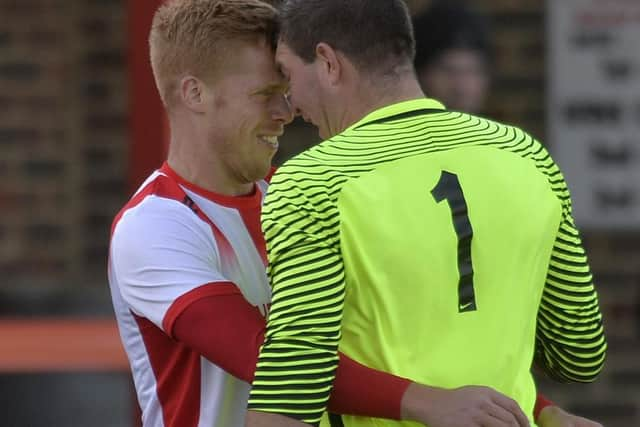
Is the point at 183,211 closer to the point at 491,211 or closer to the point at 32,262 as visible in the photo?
the point at 491,211

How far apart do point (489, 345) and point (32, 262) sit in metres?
3.70

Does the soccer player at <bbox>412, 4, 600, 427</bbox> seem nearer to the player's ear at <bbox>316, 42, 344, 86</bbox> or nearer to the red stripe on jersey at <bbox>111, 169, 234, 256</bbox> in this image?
the red stripe on jersey at <bbox>111, 169, 234, 256</bbox>

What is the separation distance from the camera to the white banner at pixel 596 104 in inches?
224

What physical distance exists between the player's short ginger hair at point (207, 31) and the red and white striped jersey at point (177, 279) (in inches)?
7.7

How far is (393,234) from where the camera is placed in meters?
2.34

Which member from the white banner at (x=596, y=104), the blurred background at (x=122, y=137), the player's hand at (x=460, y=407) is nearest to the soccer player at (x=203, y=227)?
the player's hand at (x=460, y=407)

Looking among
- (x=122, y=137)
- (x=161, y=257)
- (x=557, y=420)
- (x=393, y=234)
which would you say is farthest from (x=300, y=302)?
(x=122, y=137)

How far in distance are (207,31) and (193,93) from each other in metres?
0.12

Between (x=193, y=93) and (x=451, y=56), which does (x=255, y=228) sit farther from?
(x=451, y=56)

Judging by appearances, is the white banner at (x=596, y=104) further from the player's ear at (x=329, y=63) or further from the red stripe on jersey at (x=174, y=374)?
the player's ear at (x=329, y=63)

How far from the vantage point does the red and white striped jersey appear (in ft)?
8.66

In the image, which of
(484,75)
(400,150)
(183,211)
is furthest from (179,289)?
(484,75)

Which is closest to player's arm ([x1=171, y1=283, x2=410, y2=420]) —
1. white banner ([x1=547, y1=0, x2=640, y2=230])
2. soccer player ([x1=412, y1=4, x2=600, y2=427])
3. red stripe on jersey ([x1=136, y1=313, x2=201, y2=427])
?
red stripe on jersey ([x1=136, y1=313, x2=201, y2=427])

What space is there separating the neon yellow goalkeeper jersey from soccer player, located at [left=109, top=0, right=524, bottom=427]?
0.56ft
